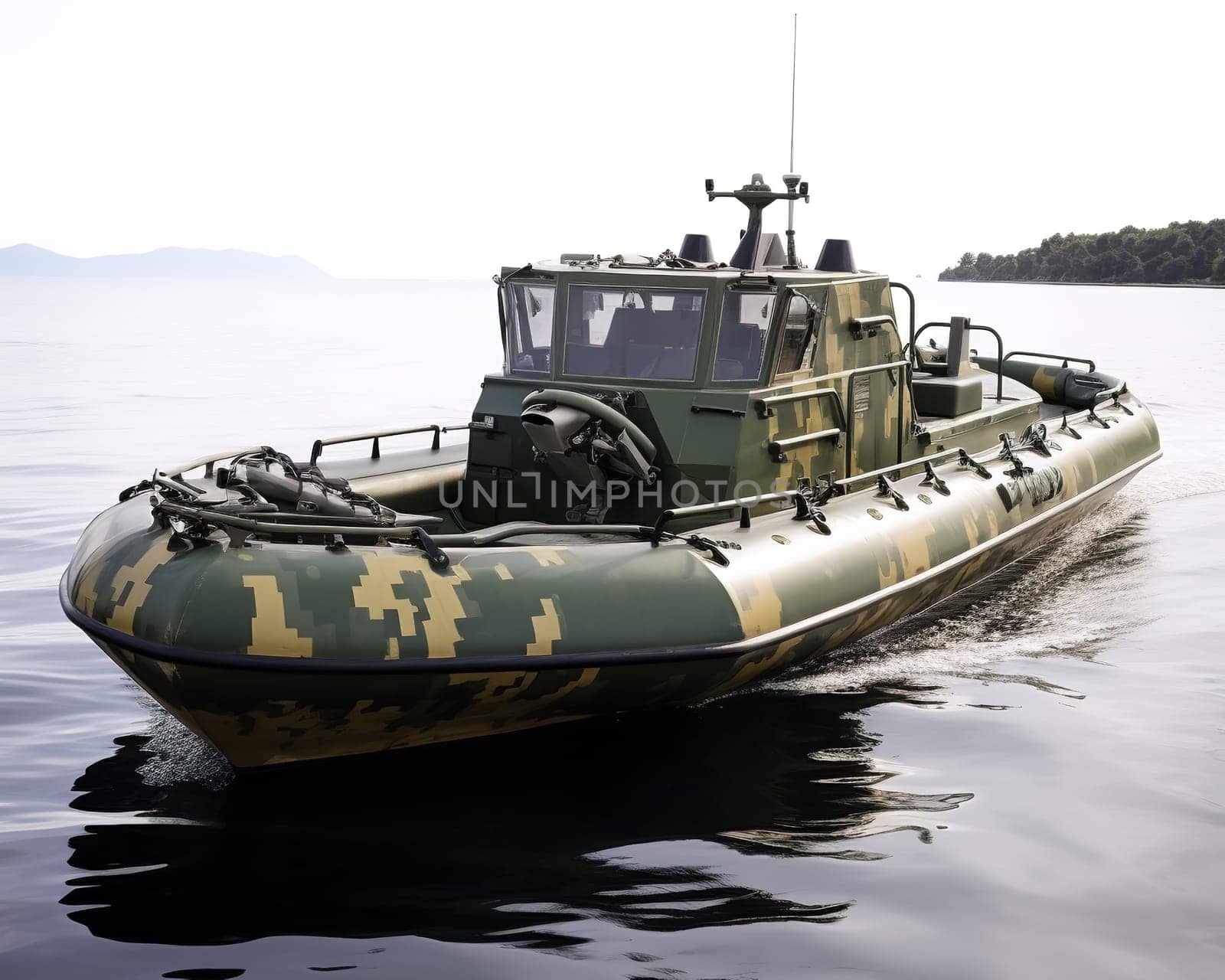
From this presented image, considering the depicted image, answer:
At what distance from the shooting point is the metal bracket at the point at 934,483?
832 centimetres

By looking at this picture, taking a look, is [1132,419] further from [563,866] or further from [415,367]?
[415,367]

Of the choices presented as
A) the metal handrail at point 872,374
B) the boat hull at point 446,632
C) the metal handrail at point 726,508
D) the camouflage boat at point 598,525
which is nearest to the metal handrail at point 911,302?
the camouflage boat at point 598,525

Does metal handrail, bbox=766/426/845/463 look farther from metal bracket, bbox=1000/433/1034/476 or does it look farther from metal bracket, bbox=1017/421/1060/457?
metal bracket, bbox=1017/421/1060/457

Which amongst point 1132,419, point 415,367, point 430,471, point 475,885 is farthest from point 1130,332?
point 475,885

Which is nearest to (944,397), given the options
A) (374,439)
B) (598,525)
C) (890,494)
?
(890,494)

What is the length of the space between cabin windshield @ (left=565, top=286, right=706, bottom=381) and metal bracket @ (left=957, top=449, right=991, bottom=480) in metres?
2.66

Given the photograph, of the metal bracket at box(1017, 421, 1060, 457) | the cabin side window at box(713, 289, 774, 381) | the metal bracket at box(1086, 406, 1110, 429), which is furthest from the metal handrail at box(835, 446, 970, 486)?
the metal bracket at box(1086, 406, 1110, 429)

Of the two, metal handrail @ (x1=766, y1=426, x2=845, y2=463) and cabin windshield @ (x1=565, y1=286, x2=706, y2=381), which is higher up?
cabin windshield @ (x1=565, y1=286, x2=706, y2=381)

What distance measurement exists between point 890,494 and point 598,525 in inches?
92.7

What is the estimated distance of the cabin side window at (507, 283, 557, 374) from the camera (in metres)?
7.77

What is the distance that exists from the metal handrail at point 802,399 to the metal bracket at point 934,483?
75cm

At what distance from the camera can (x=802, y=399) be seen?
298 inches

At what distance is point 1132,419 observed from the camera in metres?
11.9

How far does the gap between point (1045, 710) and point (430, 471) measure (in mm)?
4091
